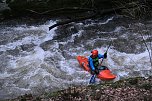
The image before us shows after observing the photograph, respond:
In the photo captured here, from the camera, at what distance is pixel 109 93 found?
18.2 ft

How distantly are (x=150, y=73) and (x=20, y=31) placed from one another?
5.63 m

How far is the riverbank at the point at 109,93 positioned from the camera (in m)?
5.37

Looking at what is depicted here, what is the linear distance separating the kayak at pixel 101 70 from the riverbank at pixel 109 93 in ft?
10.4

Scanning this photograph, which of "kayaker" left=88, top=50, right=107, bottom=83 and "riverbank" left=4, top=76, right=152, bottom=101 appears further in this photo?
"kayaker" left=88, top=50, right=107, bottom=83

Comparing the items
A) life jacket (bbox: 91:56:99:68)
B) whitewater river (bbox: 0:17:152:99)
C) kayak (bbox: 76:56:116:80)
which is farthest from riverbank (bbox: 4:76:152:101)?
life jacket (bbox: 91:56:99:68)

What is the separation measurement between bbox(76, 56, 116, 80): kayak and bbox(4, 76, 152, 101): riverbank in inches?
125

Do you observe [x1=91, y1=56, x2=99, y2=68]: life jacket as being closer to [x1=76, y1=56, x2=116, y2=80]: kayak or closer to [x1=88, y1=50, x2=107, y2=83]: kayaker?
[x1=88, y1=50, x2=107, y2=83]: kayaker

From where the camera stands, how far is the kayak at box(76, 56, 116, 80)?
9164 mm

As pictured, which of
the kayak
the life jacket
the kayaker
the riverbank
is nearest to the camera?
the riverbank

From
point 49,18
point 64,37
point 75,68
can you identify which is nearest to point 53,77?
point 75,68

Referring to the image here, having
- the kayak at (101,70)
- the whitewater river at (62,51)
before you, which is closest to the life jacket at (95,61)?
the kayak at (101,70)

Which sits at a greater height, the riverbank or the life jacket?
the riverbank

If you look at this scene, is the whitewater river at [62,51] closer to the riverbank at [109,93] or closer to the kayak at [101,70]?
the kayak at [101,70]

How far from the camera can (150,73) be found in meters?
9.24
